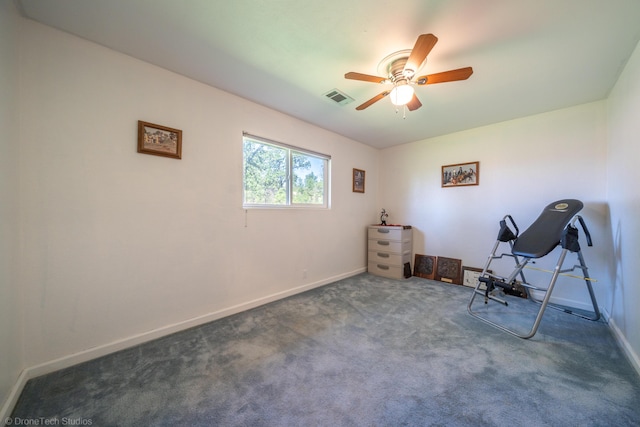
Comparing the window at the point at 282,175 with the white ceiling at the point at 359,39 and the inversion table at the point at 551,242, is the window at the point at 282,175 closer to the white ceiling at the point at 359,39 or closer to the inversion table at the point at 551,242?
the white ceiling at the point at 359,39

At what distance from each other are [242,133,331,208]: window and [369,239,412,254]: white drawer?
3.86ft

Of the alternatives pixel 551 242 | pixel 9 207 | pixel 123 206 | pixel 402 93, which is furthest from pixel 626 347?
pixel 9 207

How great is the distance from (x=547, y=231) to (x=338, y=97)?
2.53m

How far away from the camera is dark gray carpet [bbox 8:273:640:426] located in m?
1.19

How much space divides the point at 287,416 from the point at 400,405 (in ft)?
2.07

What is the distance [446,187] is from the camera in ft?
11.8

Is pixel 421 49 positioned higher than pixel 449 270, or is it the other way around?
pixel 421 49

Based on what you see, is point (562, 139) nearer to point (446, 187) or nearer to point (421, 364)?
point (446, 187)

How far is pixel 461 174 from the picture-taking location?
3.43 m

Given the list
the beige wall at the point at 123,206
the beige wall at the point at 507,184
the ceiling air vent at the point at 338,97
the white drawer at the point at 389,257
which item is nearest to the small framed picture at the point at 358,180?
the beige wall at the point at 507,184

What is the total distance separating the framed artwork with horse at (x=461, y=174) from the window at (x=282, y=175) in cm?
190

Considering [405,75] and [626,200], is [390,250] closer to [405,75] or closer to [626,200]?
[626,200]

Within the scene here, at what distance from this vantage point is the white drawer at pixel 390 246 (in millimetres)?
3637

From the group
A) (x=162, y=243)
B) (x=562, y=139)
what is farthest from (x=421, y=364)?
(x=562, y=139)
